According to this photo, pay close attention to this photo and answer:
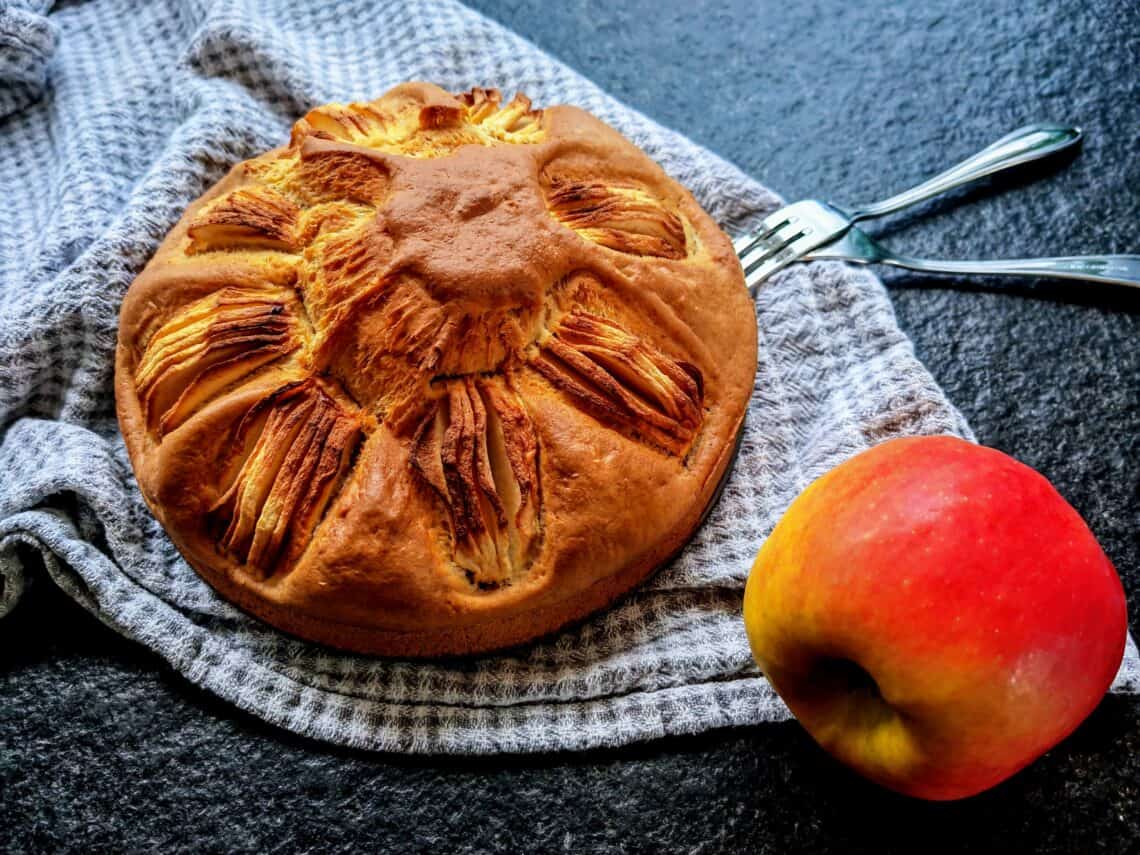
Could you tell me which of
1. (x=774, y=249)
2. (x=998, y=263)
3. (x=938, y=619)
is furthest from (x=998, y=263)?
(x=938, y=619)

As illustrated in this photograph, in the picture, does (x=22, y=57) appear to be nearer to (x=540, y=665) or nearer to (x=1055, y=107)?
(x=540, y=665)

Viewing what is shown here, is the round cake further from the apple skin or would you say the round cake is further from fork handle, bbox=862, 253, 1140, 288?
fork handle, bbox=862, 253, 1140, 288

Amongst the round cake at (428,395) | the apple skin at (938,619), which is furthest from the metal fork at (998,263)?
the apple skin at (938,619)

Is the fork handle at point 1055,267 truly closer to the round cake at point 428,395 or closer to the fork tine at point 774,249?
the fork tine at point 774,249

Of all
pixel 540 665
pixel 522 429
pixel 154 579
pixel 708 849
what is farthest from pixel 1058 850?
pixel 154 579

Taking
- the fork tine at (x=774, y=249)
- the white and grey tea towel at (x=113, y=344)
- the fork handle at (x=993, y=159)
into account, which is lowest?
the white and grey tea towel at (x=113, y=344)

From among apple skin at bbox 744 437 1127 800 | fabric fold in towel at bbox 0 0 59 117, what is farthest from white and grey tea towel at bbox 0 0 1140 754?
apple skin at bbox 744 437 1127 800

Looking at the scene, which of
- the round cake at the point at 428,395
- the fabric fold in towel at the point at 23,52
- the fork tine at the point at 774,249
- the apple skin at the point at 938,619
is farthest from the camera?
the fabric fold in towel at the point at 23,52
